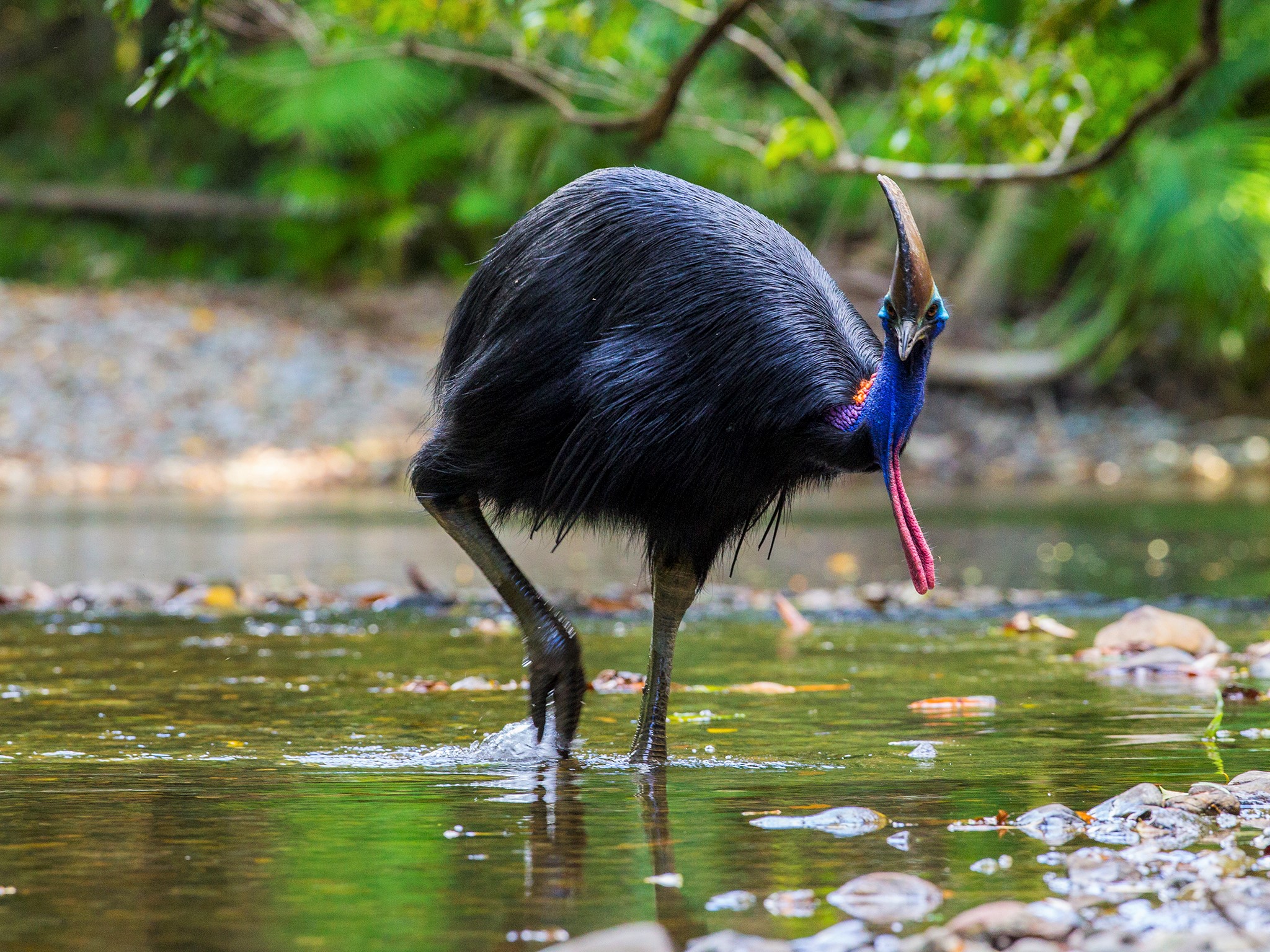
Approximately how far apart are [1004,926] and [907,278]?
1621mm

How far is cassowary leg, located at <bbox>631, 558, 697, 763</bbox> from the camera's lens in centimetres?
388

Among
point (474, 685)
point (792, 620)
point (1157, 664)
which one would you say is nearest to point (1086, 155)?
point (792, 620)

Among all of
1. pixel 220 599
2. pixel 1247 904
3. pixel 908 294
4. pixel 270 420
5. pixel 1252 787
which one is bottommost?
pixel 270 420

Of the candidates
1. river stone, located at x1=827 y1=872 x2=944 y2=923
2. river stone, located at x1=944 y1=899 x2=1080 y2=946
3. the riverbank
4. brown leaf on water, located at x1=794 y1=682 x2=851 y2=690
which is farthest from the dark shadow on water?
the riverbank

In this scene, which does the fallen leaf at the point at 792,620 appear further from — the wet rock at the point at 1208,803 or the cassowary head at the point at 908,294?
the wet rock at the point at 1208,803

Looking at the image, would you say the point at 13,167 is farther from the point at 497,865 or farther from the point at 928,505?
Result: the point at 497,865

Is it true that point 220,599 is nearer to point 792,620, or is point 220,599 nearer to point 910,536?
point 792,620

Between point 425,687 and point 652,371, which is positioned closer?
point 652,371

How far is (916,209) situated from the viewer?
1669 cm

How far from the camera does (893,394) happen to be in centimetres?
366

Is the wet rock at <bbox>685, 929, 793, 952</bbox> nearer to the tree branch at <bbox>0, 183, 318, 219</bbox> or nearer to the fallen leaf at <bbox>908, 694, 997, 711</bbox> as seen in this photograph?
the fallen leaf at <bbox>908, 694, 997, 711</bbox>

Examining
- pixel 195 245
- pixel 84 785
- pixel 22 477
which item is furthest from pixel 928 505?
pixel 195 245

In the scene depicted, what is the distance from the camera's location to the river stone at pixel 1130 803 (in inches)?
118

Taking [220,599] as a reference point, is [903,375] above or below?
above
